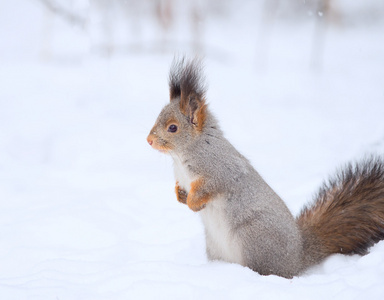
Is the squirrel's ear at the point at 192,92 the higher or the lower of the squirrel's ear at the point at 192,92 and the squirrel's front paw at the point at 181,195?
the higher

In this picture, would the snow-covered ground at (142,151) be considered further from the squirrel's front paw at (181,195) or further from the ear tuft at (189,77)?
the ear tuft at (189,77)

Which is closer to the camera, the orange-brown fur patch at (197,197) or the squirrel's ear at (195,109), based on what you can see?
the orange-brown fur patch at (197,197)

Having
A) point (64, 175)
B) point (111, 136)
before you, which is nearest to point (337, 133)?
point (111, 136)

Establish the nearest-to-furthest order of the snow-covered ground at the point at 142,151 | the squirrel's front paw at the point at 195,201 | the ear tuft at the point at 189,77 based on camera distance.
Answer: the snow-covered ground at the point at 142,151 → the squirrel's front paw at the point at 195,201 → the ear tuft at the point at 189,77

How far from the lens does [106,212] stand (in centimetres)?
319

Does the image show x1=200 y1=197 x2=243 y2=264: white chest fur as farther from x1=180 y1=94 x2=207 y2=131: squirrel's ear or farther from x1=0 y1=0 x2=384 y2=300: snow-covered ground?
x1=180 y1=94 x2=207 y2=131: squirrel's ear

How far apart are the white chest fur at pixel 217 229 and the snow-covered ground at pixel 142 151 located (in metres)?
0.06

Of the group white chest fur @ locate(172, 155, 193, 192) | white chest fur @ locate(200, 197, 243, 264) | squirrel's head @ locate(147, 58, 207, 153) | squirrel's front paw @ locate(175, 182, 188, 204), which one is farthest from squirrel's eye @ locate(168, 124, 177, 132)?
white chest fur @ locate(200, 197, 243, 264)

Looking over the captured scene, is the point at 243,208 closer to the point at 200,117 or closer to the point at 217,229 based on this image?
the point at 217,229

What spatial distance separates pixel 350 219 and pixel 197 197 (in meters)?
0.70

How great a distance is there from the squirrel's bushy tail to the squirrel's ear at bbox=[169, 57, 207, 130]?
0.69 metres

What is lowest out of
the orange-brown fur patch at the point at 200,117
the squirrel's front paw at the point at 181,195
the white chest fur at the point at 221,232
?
the white chest fur at the point at 221,232

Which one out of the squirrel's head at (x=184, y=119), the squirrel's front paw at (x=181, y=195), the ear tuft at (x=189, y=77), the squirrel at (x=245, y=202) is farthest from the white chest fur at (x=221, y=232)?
the ear tuft at (x=189, y=77)

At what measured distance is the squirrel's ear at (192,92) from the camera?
85.6 inches
